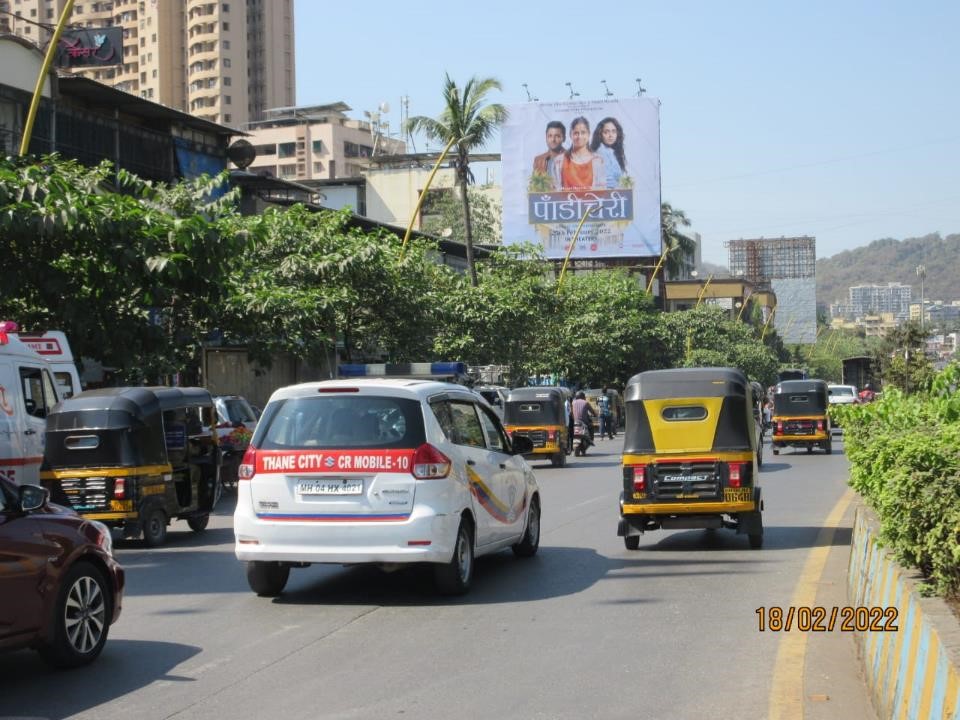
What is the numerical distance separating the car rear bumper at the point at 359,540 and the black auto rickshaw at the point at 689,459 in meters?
3.77

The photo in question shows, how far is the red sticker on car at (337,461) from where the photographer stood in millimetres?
10031

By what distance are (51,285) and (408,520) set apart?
1241 cm

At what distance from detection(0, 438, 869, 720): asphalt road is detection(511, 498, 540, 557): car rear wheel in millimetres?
111

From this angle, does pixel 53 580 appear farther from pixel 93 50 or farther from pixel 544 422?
pixel 93 50

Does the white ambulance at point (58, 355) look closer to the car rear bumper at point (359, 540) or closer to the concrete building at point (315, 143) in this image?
the car rear bumper at point (359, 540)

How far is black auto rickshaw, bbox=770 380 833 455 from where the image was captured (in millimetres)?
35188

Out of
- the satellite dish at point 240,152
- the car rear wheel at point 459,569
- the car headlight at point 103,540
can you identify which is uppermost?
the satellite dish at point 240,152

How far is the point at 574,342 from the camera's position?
209 feet

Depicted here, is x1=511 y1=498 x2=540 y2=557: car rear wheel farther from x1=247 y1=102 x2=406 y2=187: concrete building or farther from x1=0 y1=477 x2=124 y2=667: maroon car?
x1=247 y1=102 x2=406 y2=187: concrete building

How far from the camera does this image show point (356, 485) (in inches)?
396

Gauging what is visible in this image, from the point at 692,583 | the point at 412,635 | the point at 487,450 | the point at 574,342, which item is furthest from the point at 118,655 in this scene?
the point at 574,342

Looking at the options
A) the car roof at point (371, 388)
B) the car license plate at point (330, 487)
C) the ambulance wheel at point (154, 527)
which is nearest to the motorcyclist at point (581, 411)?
the ambulance wheel at point (154, 527)

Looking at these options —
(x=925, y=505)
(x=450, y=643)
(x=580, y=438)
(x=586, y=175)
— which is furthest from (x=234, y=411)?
(x=586, y=175)
